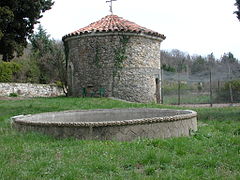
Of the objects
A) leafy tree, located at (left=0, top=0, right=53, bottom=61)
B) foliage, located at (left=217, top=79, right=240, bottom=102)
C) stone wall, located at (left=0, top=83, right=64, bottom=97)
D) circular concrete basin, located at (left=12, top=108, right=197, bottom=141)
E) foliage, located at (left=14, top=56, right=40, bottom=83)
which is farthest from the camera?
foliage, located at (left=14, top=56, right=40, bottom=83)

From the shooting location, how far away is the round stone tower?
18109 mm

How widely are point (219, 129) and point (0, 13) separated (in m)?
15.0

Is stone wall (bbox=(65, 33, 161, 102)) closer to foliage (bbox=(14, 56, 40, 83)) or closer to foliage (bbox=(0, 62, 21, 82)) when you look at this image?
foliage (bbox=(0, 62, 21, 82))

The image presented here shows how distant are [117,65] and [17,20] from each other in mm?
7442

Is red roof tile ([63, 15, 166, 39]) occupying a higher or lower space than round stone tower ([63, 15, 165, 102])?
higher

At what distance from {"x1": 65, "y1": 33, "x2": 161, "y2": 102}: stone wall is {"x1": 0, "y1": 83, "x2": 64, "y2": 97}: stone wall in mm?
6869

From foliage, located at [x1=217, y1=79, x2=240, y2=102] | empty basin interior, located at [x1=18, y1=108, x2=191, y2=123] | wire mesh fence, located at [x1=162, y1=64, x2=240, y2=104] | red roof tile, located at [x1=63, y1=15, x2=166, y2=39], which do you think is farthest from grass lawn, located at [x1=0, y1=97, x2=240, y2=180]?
red roof tile, located at [x1=63, y1=15, x2=166, y2=39]

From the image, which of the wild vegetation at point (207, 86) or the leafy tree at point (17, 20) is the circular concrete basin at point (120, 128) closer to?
the wild vegetation at point (207, 86)

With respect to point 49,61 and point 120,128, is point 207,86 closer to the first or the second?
point 120,128

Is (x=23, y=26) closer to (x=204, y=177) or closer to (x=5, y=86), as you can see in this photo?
(x=5, y=86)

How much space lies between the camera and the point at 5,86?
22625 mm

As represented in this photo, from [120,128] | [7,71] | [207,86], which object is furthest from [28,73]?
[120,128]

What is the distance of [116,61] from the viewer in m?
18.2

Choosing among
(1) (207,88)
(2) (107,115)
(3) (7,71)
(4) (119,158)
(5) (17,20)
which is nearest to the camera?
(4) (119,158)
